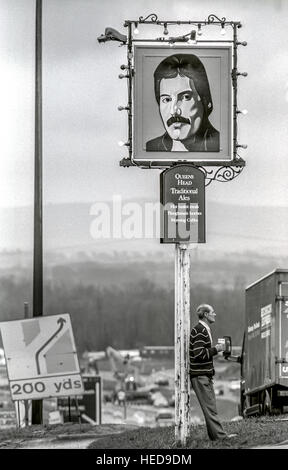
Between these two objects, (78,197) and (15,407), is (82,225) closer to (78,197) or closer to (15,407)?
(78,197)

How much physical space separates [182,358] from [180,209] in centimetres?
155

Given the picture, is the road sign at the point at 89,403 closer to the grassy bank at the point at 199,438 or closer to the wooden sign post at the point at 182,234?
the grassy bank at the point at 199,438

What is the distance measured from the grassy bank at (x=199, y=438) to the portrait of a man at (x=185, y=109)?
10.1ft

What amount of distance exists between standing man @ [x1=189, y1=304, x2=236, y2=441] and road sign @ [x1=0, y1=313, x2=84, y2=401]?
2.47 metres

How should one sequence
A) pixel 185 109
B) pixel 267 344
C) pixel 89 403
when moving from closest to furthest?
pixel 185 109, pixel 267 344, pixel 89 403

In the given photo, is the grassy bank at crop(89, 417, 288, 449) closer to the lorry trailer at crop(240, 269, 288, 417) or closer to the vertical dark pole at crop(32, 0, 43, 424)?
the lorry trailer at crop(240, 269, 288, 417)

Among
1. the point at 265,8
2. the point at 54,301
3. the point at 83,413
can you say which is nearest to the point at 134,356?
the point at 54,301

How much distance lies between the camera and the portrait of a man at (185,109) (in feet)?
47.8

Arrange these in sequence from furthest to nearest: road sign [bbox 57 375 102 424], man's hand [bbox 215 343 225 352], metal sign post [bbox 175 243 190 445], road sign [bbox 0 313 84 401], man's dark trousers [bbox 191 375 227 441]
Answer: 1. road sign [bbox 57 375 102 424]
2. road sign [bbox 0 313 84 401]
3. metal sign post [bbox 175 243 190 445]
4. man's dark trousers [bbox 191 375 227 441]
5. man's hand [bbox 215 343 225 352]

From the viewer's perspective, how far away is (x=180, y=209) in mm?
14234

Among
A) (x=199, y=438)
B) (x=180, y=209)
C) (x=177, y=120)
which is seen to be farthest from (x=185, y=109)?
(x=199, y=438)

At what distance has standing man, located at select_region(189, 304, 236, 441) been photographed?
45.7ft

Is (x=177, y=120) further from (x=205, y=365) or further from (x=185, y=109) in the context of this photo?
(x=205, y=365)

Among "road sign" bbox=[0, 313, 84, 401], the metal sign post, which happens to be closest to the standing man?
the metal sign post
